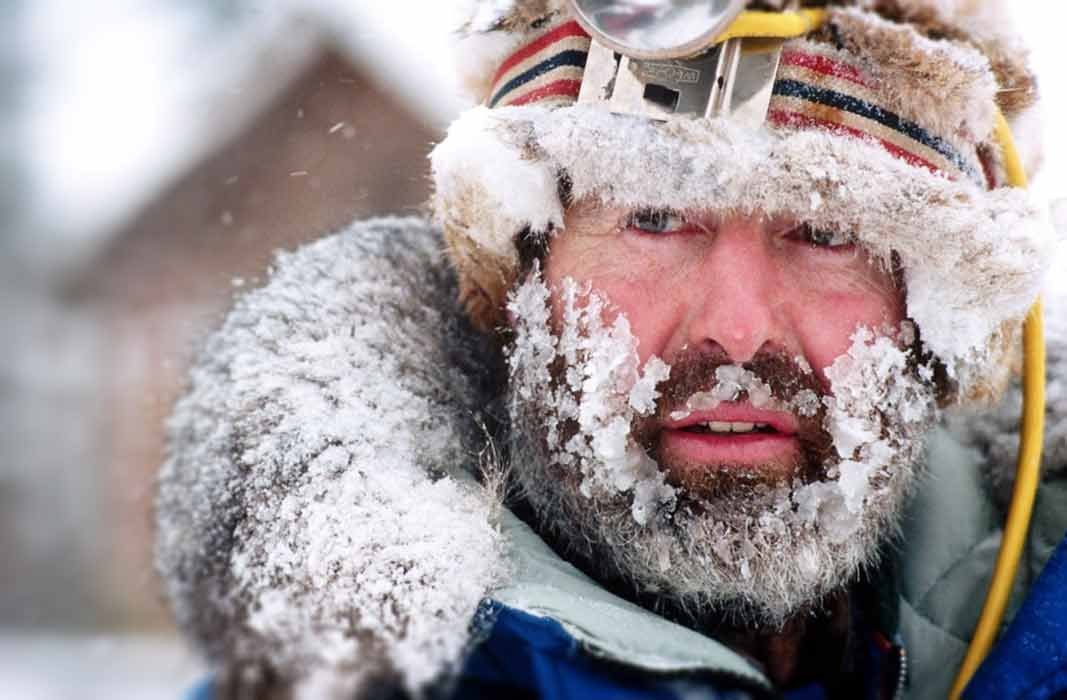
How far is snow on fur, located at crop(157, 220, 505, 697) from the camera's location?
1.21 m

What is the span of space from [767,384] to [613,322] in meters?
0.29

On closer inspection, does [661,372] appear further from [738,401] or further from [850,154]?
[850,154]

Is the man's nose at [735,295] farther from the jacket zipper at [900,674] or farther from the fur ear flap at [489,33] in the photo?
the jacket zipper at [900,674]

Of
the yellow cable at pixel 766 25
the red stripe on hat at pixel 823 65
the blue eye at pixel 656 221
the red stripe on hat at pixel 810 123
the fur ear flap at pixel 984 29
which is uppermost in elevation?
the fur ear flap at pixel 984 29

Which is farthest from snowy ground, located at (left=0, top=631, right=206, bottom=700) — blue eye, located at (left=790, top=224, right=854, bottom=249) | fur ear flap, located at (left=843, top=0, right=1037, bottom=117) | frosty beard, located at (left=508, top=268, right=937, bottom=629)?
fur ear flap, located at (left=843, top=0, right=1037, bottom=117)

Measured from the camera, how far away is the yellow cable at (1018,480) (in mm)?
1725

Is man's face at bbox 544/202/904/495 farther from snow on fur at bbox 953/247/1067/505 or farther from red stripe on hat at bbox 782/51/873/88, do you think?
snow on fur at bbox 953/247/1067/505

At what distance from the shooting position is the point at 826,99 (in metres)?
1.54

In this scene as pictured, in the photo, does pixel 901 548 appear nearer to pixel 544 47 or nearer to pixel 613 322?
pixel 613 322

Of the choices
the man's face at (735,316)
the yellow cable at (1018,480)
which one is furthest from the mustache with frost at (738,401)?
the yellow cable at (1018,480)

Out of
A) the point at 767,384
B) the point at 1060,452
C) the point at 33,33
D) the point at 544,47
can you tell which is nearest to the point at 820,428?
the point at 767,384

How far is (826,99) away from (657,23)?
32 cm

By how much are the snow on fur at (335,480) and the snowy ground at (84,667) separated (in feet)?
13.9

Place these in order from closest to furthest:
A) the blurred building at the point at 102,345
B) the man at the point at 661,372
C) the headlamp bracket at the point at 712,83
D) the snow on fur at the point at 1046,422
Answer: the man at the point at 661,372, the headlamp bracket at the point at 712,83, the snow on fur at the point at 1046,422, the blurred building at the point at 102,345
